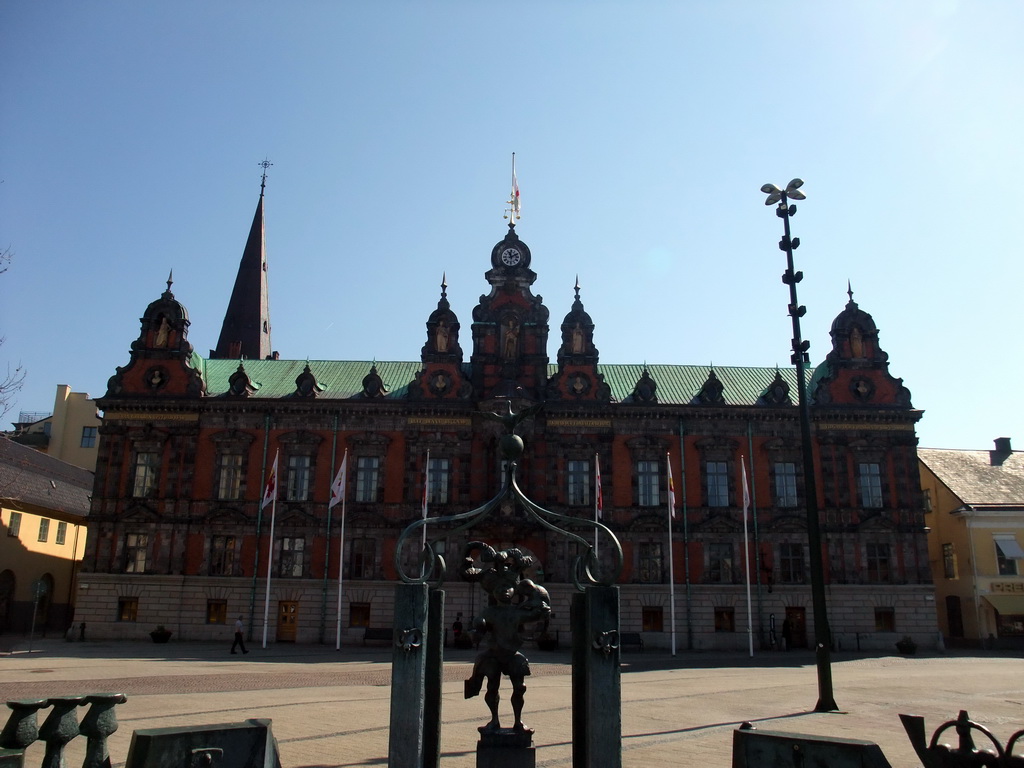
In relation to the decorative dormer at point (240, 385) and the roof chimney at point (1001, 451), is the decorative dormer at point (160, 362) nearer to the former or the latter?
the decorative dormer at point (240, 385)

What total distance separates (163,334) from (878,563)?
135ft

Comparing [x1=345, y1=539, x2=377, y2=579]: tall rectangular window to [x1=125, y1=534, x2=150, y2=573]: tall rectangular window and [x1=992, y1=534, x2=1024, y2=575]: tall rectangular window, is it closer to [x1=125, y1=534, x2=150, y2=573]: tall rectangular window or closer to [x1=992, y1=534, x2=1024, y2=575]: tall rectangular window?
[x1=125, y1=534, x2=150, y2=573]: tall rectangular window

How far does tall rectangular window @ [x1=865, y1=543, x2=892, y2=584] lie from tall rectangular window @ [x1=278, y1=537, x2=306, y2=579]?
3017 centimetres

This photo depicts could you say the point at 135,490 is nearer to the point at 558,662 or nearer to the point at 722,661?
the point at 558,662

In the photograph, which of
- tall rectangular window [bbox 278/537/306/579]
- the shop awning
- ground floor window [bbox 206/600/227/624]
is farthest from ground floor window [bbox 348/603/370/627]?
the shop awning

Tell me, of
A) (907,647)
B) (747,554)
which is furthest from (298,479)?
(907,647)

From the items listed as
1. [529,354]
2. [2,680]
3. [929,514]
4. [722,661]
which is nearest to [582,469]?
[529,354]

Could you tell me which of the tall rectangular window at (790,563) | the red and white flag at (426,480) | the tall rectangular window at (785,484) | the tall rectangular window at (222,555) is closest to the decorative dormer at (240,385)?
the tall rectangular window at (222,555)

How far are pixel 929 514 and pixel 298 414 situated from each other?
3864 centimetres

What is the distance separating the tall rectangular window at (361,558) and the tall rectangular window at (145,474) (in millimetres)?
11214

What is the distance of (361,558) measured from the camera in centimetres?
4544

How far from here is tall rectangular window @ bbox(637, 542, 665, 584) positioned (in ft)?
149

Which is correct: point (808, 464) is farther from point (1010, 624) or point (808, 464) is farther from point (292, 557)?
point (1010, 624)

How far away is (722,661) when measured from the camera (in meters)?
36.8
